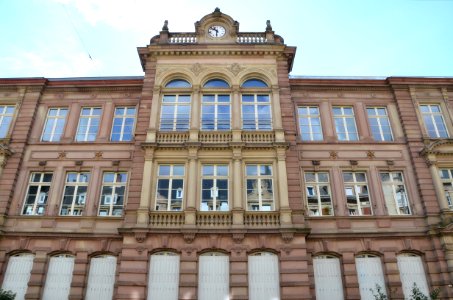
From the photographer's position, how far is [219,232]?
1725cm

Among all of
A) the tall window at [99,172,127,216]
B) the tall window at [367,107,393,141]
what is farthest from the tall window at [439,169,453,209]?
the tall window at [99,172,127,216]

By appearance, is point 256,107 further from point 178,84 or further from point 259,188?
point 259,188

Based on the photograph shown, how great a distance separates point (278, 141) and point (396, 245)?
24.3 feet

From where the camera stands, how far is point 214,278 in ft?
55.1

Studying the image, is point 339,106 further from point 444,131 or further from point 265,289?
point 265,289

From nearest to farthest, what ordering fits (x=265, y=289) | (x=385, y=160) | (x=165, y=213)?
1. (x=265, y=289)
2. (x=165, y=213)
3. (x=385, y=160)

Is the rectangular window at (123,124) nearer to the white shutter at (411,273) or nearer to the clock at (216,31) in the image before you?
the clock at (216,31)

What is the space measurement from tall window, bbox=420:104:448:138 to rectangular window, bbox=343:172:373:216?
5.00 meters

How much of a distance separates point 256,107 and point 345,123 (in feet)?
17.2

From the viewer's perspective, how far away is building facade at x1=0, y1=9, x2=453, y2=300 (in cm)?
1717

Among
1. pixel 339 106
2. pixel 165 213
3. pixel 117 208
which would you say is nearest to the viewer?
pixel 165 213

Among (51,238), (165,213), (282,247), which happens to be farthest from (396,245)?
(51,238)

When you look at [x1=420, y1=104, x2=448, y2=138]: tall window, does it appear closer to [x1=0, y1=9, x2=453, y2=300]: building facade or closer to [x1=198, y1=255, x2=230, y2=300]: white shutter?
[x1=0, y1=9, x2=453, y2=300]: building facade

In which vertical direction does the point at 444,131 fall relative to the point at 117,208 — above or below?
above
